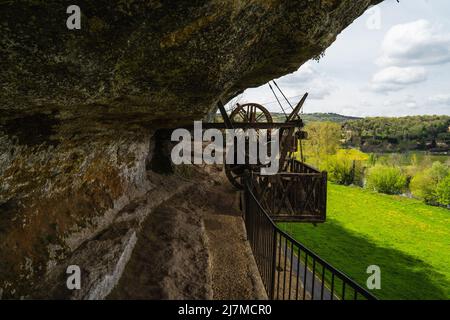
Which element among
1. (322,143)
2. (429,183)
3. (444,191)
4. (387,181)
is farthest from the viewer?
(322,143)

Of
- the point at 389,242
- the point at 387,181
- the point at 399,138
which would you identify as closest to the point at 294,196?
the point at 389,242

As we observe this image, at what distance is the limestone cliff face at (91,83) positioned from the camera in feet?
10.7

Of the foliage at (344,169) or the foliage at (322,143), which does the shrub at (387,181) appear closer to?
the foliage at (344,169)

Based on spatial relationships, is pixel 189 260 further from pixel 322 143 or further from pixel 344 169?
pixel 322 143

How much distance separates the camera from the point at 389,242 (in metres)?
30.0

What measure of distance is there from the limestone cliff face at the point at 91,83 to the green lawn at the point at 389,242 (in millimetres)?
18252

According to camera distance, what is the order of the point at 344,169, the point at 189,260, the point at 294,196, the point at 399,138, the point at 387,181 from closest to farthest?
the point at 189,260, the point at 294,196, the point at 387,181, the point at 344,169, the point at 399,138

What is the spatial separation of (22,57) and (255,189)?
7.18m

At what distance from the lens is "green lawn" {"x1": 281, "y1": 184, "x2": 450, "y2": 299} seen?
69.9 ft

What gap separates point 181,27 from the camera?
3.80 meters

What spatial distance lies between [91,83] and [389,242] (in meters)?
32.0

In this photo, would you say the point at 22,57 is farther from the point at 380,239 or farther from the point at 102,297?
the point at 380,239

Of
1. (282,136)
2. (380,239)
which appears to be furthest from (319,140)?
(282,136)

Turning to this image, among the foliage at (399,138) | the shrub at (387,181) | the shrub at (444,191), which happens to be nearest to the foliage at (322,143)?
the shrub at (387,181)
